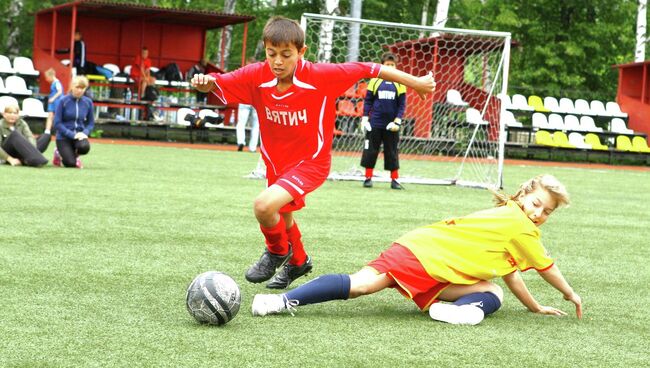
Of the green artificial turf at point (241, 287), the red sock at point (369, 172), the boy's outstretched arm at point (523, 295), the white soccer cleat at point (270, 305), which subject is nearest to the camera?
the green artificial turf at point (241, 287)

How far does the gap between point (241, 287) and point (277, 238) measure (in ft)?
1.24

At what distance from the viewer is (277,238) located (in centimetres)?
637

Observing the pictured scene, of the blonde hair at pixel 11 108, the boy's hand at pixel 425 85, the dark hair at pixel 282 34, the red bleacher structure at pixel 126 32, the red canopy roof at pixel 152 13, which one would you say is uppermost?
the red canopy roof at pixel 152 13

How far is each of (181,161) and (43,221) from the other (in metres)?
9.85

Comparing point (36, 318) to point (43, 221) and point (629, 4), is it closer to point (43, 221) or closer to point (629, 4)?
point (43, 221)

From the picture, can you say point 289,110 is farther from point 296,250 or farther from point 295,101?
point 296,250

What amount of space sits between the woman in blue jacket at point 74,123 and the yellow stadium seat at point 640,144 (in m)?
18.8

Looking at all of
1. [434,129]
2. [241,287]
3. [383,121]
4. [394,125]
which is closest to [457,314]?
[241,287]

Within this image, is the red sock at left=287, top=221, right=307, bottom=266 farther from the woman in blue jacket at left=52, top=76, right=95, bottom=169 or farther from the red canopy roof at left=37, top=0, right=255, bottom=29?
the red canopy roof at left=37, top=0, right=255, bottom=29

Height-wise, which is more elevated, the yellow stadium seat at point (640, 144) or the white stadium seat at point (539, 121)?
the white stadium seat at point (539, 121)

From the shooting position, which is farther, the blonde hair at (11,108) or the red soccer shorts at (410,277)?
the blonde hair at (11,108)

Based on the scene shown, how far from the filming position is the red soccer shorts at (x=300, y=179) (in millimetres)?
6070

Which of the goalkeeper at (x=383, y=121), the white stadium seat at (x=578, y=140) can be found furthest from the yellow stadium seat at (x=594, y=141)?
the goalkeeper at (x=383, y=121)

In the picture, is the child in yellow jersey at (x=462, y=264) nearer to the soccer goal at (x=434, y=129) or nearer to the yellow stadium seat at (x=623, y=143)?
the soccer goal at (x=434, y=129)
